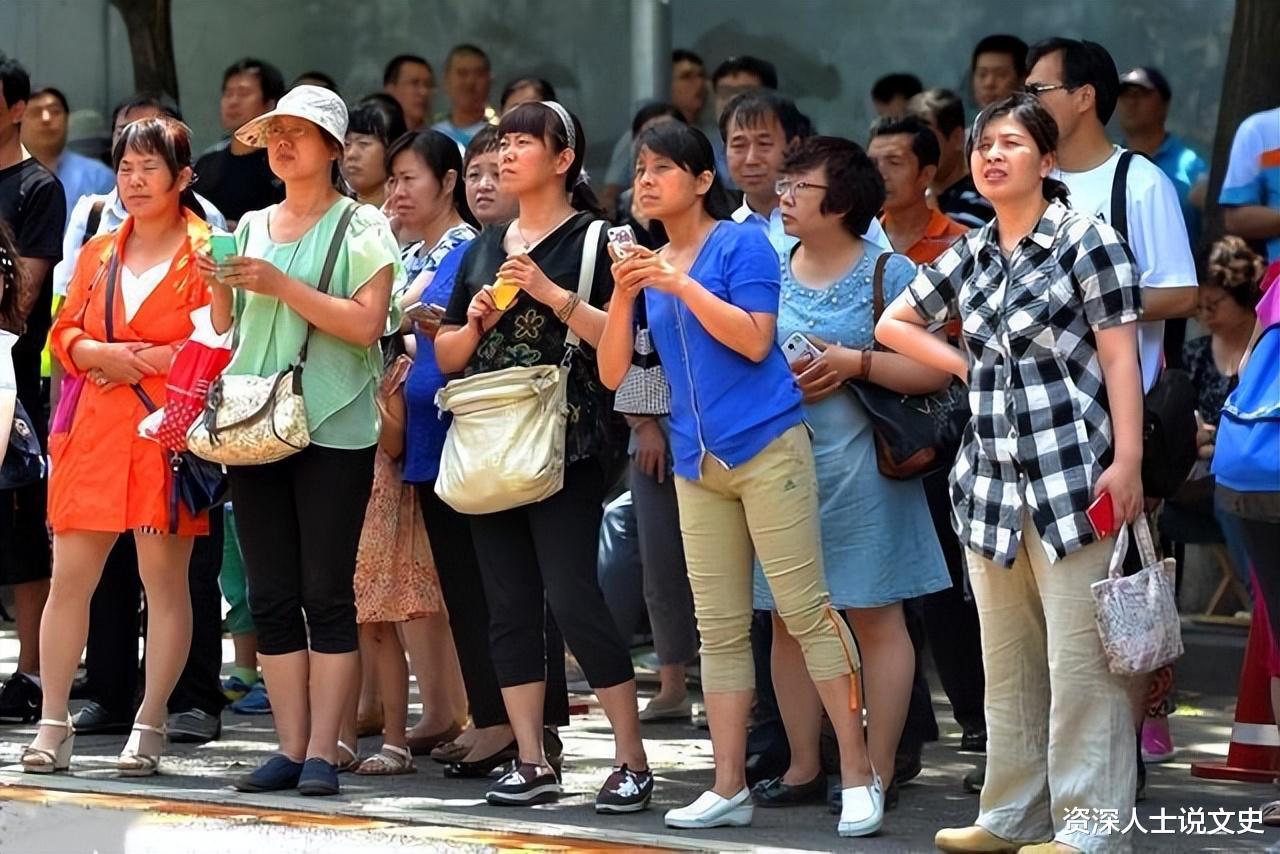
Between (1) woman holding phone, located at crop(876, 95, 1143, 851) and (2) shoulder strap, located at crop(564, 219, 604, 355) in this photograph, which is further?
(2) shoulder strap, located at crop(564, 219, 604, 355)

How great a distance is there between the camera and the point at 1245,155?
8258 mm

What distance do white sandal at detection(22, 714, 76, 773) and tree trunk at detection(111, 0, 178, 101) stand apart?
5.77m

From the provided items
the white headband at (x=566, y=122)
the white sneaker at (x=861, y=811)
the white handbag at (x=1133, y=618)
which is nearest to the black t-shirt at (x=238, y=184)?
the white headband at (x=566, y=122)

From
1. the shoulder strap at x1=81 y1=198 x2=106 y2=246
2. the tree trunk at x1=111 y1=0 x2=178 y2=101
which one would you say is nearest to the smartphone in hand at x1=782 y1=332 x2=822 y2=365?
the shoulder strap at x1=81 y1=198 x2=106 y2=246

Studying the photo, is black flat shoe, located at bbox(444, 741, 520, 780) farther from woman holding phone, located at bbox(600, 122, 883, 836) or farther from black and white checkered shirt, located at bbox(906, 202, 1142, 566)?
black and white checkered shirt, located at bbox(906, 202, 1142, 566)

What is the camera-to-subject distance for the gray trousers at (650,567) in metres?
7.78

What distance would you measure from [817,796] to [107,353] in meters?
2.65

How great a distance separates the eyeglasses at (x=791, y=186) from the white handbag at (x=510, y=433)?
21.6 inches

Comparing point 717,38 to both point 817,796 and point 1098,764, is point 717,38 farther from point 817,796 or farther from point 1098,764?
point 1098,764

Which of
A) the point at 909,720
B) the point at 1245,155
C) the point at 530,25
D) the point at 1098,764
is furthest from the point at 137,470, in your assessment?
the point at 530,25

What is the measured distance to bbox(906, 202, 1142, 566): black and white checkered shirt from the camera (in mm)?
5617

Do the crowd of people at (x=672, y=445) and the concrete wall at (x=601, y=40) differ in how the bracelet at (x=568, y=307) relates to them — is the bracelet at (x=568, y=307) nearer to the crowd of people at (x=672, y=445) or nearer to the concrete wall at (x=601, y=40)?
the crowd of people at (x=672, y=445)

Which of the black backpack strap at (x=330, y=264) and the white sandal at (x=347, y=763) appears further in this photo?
the white sandal at (x=347, y=763)

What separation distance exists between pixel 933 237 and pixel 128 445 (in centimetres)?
271
